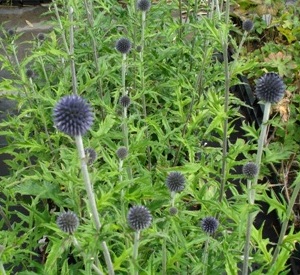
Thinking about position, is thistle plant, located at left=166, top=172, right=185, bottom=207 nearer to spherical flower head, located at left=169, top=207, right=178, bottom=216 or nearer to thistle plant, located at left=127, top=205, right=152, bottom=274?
spherical flower head, located at left=169, top=207, right=178, bottom=216

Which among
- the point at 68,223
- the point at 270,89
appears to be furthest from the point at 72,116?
the point at 270,89

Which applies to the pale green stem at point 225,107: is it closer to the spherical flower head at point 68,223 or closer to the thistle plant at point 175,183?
the thistle plant at point 175,183

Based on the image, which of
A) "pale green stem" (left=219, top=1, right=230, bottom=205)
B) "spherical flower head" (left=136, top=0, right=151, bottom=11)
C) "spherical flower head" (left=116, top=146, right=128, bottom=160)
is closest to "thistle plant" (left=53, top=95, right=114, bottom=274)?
"spherical flower head" (left=116, top=146, right=128, bottom=160)

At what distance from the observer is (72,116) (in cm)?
126

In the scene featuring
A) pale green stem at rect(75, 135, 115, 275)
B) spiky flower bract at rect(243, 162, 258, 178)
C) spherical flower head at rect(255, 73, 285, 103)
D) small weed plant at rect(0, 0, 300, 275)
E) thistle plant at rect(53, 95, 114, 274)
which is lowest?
small weed plant at rect(0, 0, 300, 275)

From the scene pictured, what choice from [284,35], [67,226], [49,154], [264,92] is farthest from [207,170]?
[284,35]

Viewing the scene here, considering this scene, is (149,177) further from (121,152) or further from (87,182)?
(87,182)

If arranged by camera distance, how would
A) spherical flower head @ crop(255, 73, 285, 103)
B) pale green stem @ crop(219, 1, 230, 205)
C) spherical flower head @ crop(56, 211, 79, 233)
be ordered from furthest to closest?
pale green stem @ crop(219, 1, 230, 205)
spherical flower head @ crop(255, 73, 285, 103)
spherical flower head @ crop(56, 211, 79, 233)

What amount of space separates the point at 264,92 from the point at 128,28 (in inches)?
64.3

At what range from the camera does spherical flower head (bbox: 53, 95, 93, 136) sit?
4.10 ft

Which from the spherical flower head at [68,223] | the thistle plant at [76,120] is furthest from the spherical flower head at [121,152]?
the thistle plant at [76,120]

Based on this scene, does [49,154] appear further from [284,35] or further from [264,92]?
[284,35]

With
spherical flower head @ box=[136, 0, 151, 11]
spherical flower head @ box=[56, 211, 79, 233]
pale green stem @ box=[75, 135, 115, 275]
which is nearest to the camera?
pale green stem @ box=[75, 135, 115, 275]

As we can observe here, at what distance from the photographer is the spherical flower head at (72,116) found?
125cm
